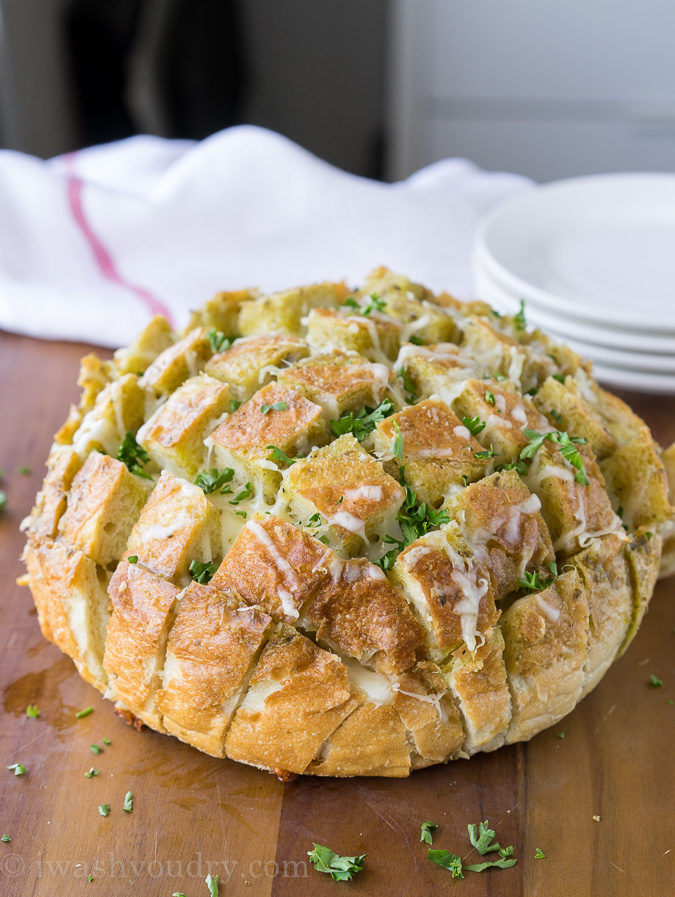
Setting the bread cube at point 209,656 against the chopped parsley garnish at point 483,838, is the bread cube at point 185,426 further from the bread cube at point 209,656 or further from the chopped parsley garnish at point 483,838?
the chopped parsley garnish at point 483,838

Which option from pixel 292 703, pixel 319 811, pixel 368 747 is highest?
pixel 292 703

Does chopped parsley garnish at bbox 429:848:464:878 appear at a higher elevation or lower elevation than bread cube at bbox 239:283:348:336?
lower

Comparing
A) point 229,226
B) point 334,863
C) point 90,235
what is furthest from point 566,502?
point 90,235

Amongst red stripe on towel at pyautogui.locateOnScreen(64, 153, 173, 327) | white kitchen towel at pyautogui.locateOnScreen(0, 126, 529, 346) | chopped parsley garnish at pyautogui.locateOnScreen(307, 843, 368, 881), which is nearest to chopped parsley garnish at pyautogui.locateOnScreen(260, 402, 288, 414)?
chopped parsley garnish at pyautogui.locateOnScreen(307, 843, 368, 881)

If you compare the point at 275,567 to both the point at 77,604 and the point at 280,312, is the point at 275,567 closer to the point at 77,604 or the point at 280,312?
the point at 77,604

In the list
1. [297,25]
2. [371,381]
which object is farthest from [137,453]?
[297,25]

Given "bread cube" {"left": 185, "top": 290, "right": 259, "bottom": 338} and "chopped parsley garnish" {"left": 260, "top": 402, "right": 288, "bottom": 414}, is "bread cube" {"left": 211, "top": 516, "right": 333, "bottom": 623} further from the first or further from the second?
"bread cube" {"left": 185, "top": 290, "right": 259, "bottom": 338}
